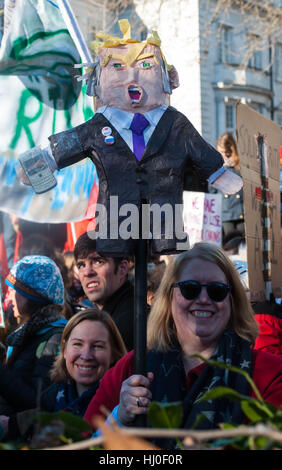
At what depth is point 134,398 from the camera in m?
1.88

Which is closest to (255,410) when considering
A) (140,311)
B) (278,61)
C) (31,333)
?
(140,311)

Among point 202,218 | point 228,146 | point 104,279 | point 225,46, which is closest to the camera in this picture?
point 104,279

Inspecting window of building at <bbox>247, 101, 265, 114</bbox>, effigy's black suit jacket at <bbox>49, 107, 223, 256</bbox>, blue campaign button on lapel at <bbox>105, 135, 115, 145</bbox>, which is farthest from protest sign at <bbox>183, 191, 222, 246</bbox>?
window of building at <bbox>247, 101, 265, 114</bbox>

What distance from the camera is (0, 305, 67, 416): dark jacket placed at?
9.74 ft

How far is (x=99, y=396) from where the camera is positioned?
2.20 m

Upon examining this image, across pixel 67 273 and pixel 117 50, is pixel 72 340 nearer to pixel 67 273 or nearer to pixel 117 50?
pixel 117 50

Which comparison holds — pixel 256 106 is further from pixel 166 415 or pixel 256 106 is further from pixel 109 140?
pixel 166 415

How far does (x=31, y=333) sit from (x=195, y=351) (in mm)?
1359

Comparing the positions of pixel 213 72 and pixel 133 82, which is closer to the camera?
pixel 133 82

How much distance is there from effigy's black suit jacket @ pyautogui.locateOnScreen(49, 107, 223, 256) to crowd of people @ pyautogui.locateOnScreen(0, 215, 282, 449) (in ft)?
0.84

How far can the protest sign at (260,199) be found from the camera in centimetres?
332

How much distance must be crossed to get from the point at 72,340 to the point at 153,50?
1314 millimetres

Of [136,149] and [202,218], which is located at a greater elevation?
[202,218]
